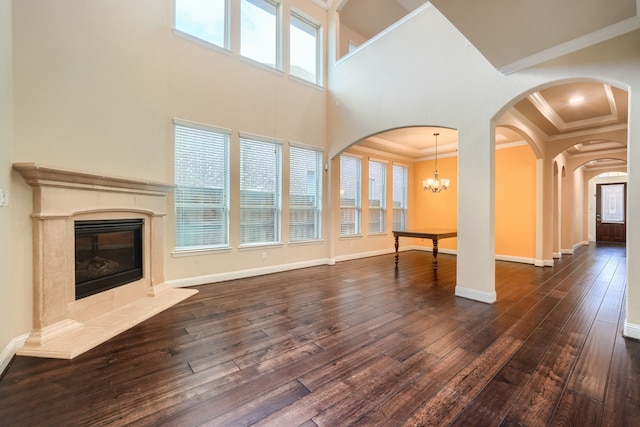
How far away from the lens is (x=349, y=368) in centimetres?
204

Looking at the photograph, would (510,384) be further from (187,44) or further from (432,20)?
(187,44)

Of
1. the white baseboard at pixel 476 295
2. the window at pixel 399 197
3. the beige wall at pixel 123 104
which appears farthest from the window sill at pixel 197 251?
the window at pixel 399 197

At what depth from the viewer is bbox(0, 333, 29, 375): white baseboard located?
2.04m

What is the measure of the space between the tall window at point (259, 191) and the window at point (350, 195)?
1.85 metres

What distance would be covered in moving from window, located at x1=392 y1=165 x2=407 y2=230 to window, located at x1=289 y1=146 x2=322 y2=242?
9.50 ft

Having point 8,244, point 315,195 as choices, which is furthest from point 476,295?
point 8,244

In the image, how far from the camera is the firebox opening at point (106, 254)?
2.88 metres

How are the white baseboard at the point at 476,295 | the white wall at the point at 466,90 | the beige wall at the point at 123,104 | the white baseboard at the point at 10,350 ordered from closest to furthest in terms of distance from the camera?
the white baseboard at the point at 10,350, the beige wall at the point at 123,104, the white wall at the point at 466,90, the white baseboard at the point at 476,295

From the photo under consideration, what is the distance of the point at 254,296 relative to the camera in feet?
12.3

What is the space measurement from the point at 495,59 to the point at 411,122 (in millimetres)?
1466

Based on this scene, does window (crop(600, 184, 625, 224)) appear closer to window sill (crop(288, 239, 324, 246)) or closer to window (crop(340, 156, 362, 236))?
window (crop(340, 156, 362, 236))

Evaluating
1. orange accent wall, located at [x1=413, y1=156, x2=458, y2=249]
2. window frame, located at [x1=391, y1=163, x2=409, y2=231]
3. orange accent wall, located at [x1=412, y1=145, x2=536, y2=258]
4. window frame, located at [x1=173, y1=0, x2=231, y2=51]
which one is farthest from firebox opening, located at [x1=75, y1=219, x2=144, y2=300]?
orange accent wall, located at [x1=412, y1=145, x2=536, y2=258]

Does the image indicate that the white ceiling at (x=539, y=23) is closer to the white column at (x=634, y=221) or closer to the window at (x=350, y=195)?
the white column at (x=634, y=221)

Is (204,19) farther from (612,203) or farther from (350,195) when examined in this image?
(612,203)
